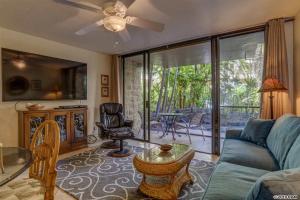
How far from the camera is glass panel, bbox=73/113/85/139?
4066 mm

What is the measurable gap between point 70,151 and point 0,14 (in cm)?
264

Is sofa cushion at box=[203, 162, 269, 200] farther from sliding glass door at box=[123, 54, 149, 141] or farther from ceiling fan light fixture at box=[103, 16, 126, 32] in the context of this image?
sliding glass door at box=[123, 54, 149, 141]

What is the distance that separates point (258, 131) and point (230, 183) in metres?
1.46

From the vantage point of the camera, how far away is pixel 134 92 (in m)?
5.24

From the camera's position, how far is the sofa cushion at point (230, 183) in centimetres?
125

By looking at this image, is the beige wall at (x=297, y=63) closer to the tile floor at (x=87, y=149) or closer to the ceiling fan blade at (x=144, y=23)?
the tile floor at (x=87, y=149)

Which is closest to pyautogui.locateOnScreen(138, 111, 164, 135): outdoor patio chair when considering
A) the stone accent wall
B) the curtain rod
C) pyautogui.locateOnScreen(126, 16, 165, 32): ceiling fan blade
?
the stone accent wall

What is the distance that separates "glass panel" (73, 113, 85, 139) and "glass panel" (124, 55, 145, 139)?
1339mm

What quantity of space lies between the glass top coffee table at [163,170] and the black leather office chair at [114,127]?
137 centimetres

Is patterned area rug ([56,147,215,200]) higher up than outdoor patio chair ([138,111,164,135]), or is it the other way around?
outdoor patio chair ([138,111,164,135])

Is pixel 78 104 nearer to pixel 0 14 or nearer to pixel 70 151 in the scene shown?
A: pixel 70 151

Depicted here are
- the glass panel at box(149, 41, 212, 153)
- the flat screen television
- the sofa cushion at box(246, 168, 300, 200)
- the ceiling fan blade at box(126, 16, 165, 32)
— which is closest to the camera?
the sofa cushion at box(246, 168, 300, 200)

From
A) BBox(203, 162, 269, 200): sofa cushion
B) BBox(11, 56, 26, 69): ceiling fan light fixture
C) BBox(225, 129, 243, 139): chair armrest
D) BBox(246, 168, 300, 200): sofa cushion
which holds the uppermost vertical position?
BBox(11, 56, 26, 69): ceiling fan light fixture

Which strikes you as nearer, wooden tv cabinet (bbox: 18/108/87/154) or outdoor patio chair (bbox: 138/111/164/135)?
wooden tv cabinet (bbox: 18/108/87/154)
